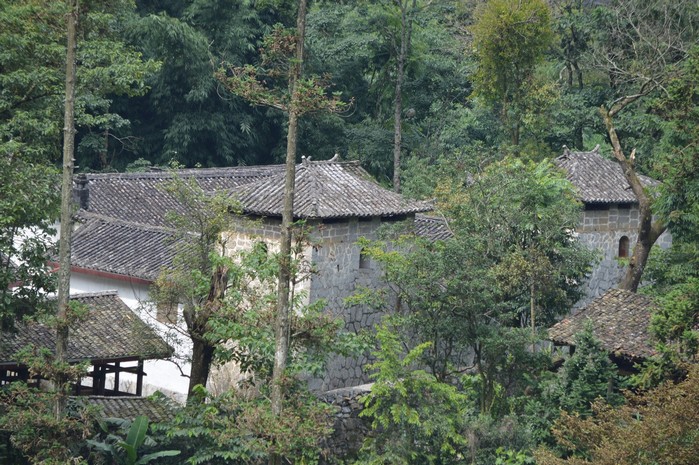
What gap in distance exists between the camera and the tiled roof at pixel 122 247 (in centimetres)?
2775

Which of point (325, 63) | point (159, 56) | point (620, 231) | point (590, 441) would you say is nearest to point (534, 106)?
point (620, 231)

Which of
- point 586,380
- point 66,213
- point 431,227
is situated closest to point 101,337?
point 66,213

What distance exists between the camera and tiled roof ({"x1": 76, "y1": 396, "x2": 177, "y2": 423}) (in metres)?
21.3

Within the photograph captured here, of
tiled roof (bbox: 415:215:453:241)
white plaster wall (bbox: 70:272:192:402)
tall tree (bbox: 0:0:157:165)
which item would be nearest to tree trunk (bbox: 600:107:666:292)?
tiled roof (bbox: 415:215:453:241)

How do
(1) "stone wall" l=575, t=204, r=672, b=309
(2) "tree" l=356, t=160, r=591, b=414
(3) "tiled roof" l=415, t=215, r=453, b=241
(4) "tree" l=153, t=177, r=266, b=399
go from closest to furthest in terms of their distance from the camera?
(4) "tree" l=153, t=177, r=266, b=399, (2) "tree" l=356, t=160, r=591, b=414, (3) "tiled roof" l=415, t=215, r=453, b=241, (1) "stone wall" l=575, t=204, r=672, b=309

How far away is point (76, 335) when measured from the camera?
2278cm

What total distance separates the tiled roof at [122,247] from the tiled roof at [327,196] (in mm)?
2726

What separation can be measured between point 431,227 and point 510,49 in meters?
10.3

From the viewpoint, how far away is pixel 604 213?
101 feet

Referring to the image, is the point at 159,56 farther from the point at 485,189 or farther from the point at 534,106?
the point at 485,189

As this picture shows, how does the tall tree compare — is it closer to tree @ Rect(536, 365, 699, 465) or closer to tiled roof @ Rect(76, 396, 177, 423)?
tiled roof @ Rect(76, 396, 177, 423)

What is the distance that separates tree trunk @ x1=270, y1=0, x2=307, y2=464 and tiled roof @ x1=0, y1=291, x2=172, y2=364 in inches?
158

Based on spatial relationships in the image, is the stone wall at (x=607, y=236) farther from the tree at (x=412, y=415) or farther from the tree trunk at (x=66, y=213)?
the tree trunk at (x=66, y=213)

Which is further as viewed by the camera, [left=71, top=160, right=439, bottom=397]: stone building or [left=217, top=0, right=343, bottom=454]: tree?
[left=71, top=160, right=439, bottom=397]: stone building
